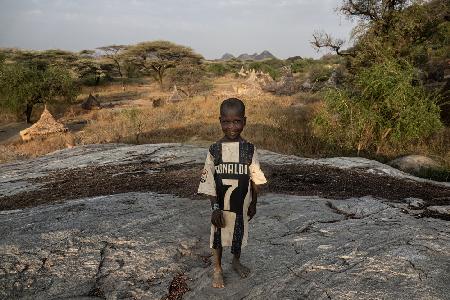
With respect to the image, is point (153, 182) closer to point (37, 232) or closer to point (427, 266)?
point (37, 232)

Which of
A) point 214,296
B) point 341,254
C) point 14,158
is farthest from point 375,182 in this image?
point 14,158

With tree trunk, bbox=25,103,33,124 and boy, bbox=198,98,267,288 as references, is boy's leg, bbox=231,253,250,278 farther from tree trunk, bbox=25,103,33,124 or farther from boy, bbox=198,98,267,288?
tree trunk, bbox=25,103,33,124

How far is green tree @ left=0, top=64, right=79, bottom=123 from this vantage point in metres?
18.8

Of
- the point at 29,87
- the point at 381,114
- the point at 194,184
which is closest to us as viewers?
the point at 194,184

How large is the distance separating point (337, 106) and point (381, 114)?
3.32 ft

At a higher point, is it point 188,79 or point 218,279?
point 188,79

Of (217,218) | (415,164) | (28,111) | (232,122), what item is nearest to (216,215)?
(217,218)

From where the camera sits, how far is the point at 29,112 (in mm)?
19891

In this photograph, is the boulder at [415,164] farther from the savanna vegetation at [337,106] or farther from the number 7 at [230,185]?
the number 7 at [230,185]

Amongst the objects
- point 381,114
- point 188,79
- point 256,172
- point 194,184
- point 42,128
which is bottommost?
point 42,128

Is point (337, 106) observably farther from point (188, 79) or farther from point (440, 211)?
point (188, 79)

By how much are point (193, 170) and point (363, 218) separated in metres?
3.16

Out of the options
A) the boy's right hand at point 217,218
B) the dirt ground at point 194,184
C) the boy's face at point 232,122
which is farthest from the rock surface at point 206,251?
the boy's face at point 232,122

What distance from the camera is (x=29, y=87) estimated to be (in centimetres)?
1902
